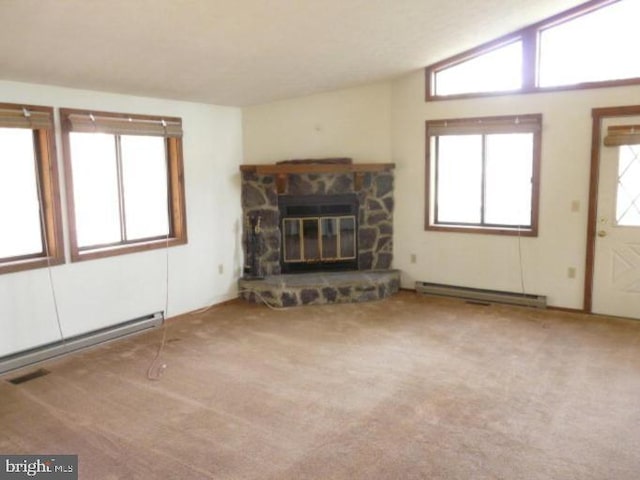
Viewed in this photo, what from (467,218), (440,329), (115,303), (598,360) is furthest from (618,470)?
(115,303)

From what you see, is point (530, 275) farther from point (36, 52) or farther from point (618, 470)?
point (36, 52)

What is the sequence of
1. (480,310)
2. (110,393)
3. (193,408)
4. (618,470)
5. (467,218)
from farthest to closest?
(467,218)
(480,310)
(110,393)
(193,408)
(618,470)

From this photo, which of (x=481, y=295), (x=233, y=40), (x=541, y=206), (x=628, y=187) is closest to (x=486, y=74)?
(x=541, y=206)

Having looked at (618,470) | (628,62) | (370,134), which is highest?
(628,62)

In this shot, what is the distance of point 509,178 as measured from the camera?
5535mm

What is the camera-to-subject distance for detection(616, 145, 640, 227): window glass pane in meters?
4.80

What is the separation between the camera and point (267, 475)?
8.33ft

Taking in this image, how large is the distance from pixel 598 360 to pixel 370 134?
3520mm

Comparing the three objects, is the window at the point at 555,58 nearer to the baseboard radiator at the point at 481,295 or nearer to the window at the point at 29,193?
the baseboard radiator at the point at 481,295

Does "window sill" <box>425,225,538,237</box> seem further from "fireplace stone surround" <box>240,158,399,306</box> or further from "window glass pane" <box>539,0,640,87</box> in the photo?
"window glass pane" <box>539,0,640,87</box>

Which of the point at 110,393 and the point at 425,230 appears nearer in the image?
the point at 110,393

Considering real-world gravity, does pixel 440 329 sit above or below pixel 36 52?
below

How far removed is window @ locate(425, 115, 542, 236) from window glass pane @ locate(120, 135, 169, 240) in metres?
3.02

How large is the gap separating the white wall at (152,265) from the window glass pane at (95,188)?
0.74 feet
